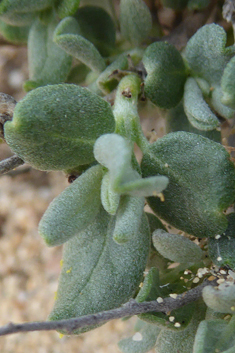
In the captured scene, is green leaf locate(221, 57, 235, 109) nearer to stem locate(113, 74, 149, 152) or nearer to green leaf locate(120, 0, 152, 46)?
stem locate(113, 74, 149, 152)

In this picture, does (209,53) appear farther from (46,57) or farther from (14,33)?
(14,33)

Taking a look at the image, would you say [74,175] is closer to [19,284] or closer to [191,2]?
[191,2]

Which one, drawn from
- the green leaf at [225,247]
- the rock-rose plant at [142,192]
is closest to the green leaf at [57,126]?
the rock-rose plant at [142,192]

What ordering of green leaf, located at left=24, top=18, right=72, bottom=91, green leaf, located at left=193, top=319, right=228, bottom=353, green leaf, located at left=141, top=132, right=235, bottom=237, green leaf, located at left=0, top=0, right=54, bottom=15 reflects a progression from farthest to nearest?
green leaf, located at left=24, top=18, right=72, bottom=91 → green leaf, located at left=0, top=0, right=54, bottom=15 → green leaf, located at left=141, top=132, right=235, bottom=237 → green leaf, located at left=193, top=319, right=228, bottom=353

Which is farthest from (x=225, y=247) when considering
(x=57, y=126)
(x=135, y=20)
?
(x=135, y=20)

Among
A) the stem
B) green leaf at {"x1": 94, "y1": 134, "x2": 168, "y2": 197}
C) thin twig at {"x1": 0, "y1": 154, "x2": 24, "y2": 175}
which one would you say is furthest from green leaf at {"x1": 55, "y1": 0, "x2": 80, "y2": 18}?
green leaf at {"x1": 94, "y1": 134, "x2": 168, "y2": 197}

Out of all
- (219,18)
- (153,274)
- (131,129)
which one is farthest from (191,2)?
(153,274)
